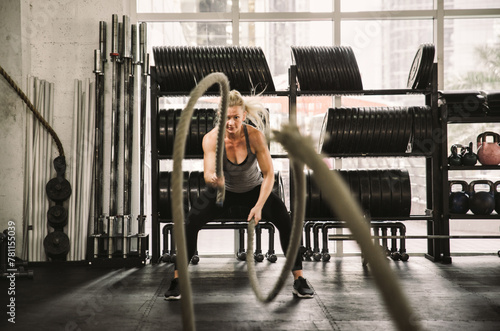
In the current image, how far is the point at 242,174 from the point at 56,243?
7.87 ft

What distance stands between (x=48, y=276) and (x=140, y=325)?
1.84 metres

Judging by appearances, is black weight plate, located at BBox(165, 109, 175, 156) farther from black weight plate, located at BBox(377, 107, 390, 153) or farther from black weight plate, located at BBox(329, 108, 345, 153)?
black weight plate, located at BBox(377, 107, 390, 153)

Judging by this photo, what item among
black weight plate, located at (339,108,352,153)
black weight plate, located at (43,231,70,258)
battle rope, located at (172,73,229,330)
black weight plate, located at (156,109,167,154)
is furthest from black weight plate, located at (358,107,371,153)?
battle rope, located at (172,73,229,330)

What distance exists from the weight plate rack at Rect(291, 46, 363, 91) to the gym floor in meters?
1.78

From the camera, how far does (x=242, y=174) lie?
3.30 meters

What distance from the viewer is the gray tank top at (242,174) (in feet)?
10.8

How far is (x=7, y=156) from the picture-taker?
15.7 feet

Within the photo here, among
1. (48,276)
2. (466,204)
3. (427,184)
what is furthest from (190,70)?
(466,204)

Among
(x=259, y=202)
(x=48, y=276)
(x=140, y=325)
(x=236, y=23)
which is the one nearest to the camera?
(x=140, y=325)

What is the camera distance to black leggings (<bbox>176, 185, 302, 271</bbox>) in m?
3.26

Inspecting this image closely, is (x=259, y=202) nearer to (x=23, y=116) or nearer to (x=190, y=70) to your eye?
(x=190, y=70)

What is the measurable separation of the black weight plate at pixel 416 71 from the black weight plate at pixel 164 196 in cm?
270

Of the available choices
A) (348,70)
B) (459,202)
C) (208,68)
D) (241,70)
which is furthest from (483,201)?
(208,68)

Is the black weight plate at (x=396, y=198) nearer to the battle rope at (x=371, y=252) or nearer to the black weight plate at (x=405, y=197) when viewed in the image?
the black weight plate at (x=405, y=197)
